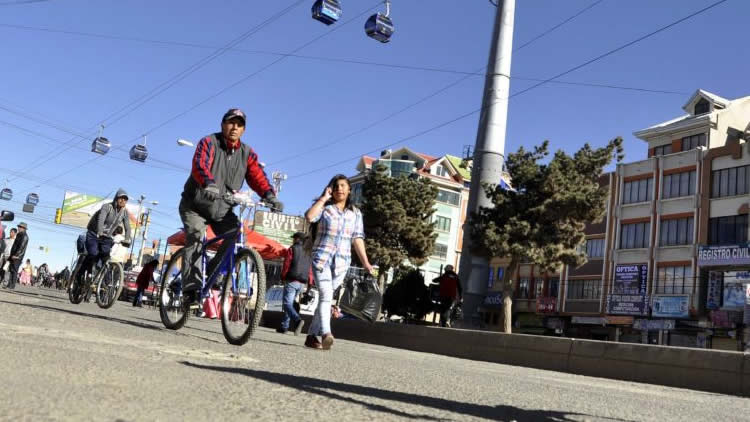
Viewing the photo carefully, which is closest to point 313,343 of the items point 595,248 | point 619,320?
point 619,320

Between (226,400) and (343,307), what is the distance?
571 cm

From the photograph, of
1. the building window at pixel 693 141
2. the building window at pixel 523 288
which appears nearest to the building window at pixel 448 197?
the building window at pixel 523 288

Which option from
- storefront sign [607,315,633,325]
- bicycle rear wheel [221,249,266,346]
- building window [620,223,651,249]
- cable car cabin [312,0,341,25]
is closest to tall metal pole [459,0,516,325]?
cable car cabin [312,0,341,25]

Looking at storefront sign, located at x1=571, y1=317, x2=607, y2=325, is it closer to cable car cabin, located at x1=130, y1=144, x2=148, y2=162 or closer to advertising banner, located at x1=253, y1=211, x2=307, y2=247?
advertising banner, located at x1=253, y1=211, x2=307, y2=247

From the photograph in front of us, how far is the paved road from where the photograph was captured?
8.33 ft

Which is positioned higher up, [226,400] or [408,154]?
[408,154]

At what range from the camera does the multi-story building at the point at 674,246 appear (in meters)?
40.0

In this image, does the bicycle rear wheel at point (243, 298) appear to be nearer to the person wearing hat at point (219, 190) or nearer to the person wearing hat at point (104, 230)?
the person wearing hat at point (219, 190)

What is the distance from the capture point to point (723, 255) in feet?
131

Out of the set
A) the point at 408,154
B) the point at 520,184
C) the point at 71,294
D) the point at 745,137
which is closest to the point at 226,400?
the point at 71,294

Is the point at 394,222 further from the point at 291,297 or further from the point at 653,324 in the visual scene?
the point at 291,297

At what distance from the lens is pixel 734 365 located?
8367 mm

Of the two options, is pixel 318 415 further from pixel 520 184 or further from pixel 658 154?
pixel 658 154

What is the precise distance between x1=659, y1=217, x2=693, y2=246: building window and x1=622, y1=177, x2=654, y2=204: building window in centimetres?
250
